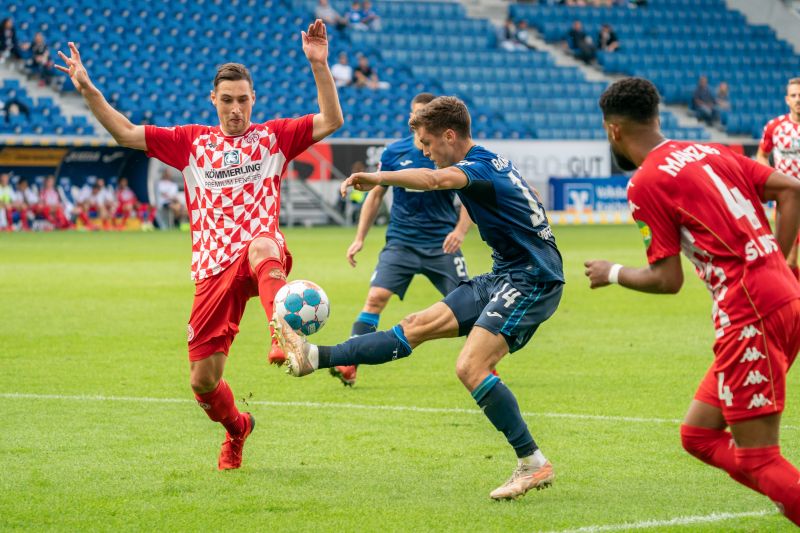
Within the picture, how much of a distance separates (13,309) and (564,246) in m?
14.3

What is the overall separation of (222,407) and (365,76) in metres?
34.4

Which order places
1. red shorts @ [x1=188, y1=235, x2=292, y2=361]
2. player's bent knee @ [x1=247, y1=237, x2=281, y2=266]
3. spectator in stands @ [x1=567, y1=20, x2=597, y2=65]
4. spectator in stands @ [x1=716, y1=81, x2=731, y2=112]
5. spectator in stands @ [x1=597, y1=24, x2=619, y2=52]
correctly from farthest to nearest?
spectator in stands @ [x1=597, y1=24, x2=619, y2=52], spectator in stands @ [x1=567, y1=20, x2=597, y2=65], spectator in stands @ [x1=716, y1=81, x2=731, y2=112], red shorts @ [x1=188, y1=235, x2=292, y2=361], player's bent knee @ [x1=247, y1=237, x2=281, y2=266]

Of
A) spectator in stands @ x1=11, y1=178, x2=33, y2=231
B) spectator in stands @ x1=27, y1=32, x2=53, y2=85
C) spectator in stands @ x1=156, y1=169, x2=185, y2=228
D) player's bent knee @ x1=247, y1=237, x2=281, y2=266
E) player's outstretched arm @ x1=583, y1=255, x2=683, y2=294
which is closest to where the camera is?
player's outstretched arm @ x1=583, y1=255, x2=683, y2=294

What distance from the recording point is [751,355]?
4.68m

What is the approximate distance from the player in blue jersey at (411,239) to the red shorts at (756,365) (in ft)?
18.6

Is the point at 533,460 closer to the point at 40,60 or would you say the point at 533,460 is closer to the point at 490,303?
the point at 490,303

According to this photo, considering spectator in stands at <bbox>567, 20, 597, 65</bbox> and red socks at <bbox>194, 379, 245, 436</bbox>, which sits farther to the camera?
spectator in stands at <bbox>567, 20, 597, 65</bbox>

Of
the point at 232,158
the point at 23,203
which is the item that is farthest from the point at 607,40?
the point at 232,158

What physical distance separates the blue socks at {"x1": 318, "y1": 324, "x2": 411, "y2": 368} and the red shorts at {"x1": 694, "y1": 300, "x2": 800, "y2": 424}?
2.15 metres

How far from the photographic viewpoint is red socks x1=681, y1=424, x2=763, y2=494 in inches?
195

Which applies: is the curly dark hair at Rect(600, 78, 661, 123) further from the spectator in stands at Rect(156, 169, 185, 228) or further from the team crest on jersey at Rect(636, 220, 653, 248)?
the spectator in stands at Rect(156, 169, 185, 228)

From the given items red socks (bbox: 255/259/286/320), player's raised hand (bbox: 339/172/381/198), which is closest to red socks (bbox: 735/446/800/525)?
player's raised hand (bbox: 339/172/381/198)

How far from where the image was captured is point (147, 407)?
891 cm

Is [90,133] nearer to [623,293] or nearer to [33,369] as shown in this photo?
[623,293]
